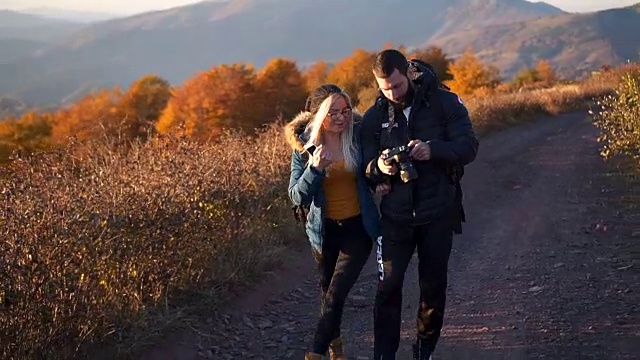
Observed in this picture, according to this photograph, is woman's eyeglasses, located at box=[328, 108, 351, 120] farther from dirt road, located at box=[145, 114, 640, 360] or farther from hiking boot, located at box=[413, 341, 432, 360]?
dirt road, located at box=[145, 114, 640, 360]

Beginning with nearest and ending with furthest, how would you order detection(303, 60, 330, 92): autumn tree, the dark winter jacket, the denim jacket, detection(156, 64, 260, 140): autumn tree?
1. the dark winter jacket
2. the denim jacket
3. detection(156, 64, 260, 140): autumn tree
4. detection(303, 60, 330, 92): autumn tree

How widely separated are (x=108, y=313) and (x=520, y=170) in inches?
366

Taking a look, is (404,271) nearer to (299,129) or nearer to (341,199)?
(341,199)

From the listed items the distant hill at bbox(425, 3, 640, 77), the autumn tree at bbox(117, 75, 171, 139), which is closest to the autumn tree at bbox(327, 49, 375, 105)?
the autumn tree at bbox(117, 75, 171, 139)

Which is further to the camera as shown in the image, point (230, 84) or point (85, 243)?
point (230, 84)

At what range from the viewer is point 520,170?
39.0 ft

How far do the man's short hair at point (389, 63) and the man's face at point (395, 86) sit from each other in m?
0.02

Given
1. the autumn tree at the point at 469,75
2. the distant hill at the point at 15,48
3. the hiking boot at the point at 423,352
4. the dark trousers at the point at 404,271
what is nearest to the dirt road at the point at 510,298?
the hiking boot at the point at 423,352

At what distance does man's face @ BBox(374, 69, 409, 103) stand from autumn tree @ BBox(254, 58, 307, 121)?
2646cm

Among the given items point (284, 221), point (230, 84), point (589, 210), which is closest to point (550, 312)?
point (284, 221)

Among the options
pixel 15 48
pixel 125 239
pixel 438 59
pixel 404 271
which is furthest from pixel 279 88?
pixel 15 48

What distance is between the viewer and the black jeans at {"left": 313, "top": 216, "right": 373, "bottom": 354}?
3881 millimetres

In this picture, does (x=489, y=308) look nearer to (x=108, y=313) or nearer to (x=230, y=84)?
(x=108, y=313)

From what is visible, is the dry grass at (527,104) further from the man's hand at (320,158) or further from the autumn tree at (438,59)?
the autumn tree at (438,59)
